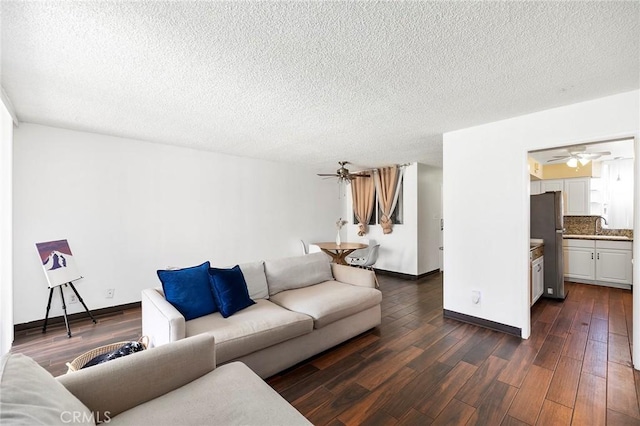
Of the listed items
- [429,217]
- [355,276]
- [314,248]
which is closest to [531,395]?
[355,276]

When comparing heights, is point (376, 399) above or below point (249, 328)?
below

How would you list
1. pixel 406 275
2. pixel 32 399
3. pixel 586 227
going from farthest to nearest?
pixel 406 275 → pixel 586 227 → pixel 32 399

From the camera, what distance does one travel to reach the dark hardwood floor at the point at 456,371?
1.81 metres

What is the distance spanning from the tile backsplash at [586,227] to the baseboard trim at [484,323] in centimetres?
393

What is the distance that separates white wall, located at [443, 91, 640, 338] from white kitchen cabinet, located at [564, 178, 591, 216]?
3486 millimetres

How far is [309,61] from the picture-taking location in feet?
6.13

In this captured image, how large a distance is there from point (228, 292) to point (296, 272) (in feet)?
3.21

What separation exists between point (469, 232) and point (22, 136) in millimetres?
5508

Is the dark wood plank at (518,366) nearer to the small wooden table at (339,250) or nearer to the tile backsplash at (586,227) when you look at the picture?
the small wooden table at (339,250)

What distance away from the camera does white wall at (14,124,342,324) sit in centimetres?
320

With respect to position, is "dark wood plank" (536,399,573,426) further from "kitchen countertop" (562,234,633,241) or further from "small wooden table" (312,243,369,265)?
"kitchen countertop" (562,234,633,241)

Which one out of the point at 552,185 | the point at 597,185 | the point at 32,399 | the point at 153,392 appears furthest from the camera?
the point at 552,185

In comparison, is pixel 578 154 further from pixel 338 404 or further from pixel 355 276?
pixel 338 404

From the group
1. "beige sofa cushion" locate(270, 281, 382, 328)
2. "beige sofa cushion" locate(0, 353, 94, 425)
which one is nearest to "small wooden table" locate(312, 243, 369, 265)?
"beige sofa cushion" locate(270, 281, 382, 328)
